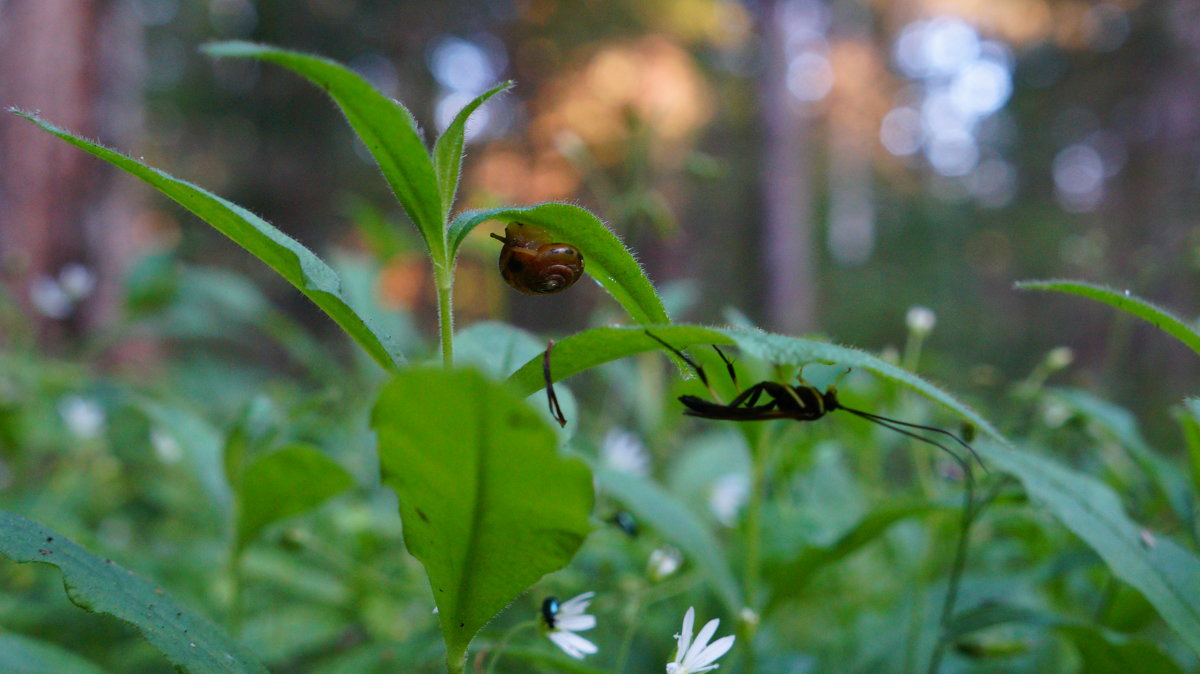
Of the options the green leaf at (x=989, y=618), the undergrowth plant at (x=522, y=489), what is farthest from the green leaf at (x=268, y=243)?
the green leaf at (x=989, y=618)

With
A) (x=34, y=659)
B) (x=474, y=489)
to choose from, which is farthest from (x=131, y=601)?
(x=474, y=489)

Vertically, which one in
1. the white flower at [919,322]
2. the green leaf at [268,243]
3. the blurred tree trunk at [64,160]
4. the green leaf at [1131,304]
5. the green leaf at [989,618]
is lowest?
the green leaf at [268,243]

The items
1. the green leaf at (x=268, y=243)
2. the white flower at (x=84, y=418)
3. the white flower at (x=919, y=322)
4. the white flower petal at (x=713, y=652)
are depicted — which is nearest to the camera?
the green leaf at (x=268, y=243)

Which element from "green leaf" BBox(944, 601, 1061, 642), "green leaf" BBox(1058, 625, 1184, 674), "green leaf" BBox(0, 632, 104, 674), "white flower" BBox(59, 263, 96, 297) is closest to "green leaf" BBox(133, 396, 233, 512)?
"green leaf" BBox(0, 632, 104, 674)

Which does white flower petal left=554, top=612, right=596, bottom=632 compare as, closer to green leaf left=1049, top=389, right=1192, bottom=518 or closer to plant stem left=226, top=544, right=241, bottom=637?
plant stem left=226, top=544, right=241, bottom=637

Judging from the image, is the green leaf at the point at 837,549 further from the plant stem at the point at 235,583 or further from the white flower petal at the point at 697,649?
the plant stem at the point at 235,583

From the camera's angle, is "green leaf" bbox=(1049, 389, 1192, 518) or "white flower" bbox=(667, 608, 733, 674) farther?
"green leaf" bbox=(1049, 389, 1192, 518)
